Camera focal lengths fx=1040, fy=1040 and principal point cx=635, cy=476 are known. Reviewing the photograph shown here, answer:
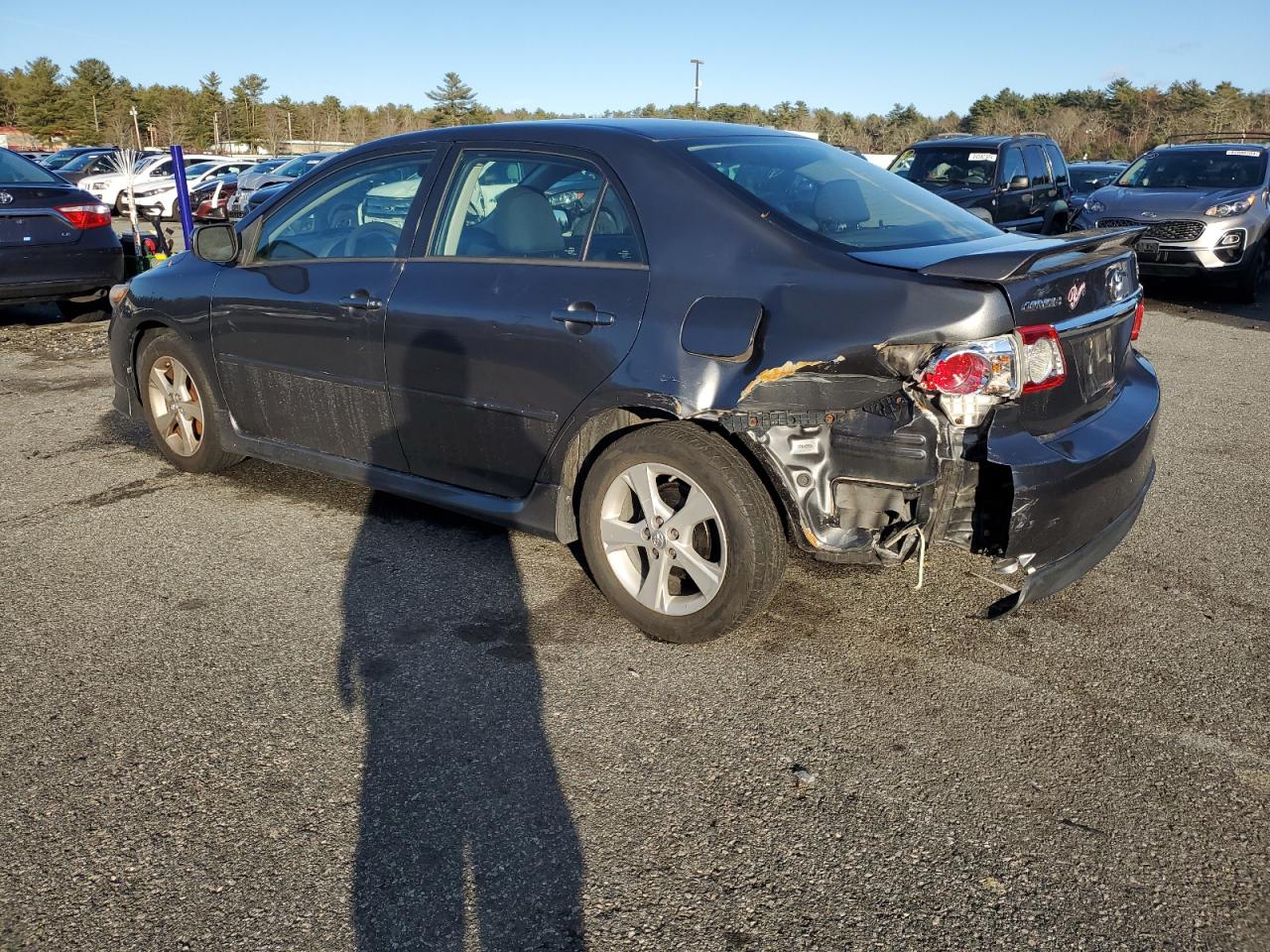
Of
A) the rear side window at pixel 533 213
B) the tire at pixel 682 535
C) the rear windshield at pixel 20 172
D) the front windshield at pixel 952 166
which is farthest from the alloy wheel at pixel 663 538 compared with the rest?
the front windshield at pixel 952 166

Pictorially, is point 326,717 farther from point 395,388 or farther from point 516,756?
point 395,388

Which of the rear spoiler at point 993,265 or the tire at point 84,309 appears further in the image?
the tire at point 84,309

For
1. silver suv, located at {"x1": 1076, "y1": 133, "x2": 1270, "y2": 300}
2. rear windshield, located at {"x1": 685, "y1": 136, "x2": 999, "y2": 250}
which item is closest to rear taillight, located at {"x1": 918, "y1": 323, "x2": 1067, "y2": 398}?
rear windshield, located at {"x1": 685, "y1": 136, "x2": 999, "y2": 250}

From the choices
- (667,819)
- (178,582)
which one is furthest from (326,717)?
(178,582)

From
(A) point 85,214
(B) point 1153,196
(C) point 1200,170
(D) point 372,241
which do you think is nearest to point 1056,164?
(C) point 1200,170

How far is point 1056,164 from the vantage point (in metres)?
14.8

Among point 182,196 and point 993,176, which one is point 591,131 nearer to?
point 182,196

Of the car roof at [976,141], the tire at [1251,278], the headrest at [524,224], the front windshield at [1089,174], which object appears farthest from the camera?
the front windshield at [1089,174]

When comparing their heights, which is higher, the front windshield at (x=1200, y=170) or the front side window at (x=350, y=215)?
the front windshield at (x=1200, y=170)

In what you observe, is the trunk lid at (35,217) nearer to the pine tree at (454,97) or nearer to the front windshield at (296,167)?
the front windshield at (296,167)

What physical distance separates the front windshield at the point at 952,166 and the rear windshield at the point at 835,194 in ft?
30.4

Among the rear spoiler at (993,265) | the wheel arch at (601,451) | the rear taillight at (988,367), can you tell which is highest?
the rear spoiler at (993,265)

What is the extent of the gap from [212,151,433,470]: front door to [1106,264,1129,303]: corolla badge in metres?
2.57

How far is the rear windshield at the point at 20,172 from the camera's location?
902 cm
